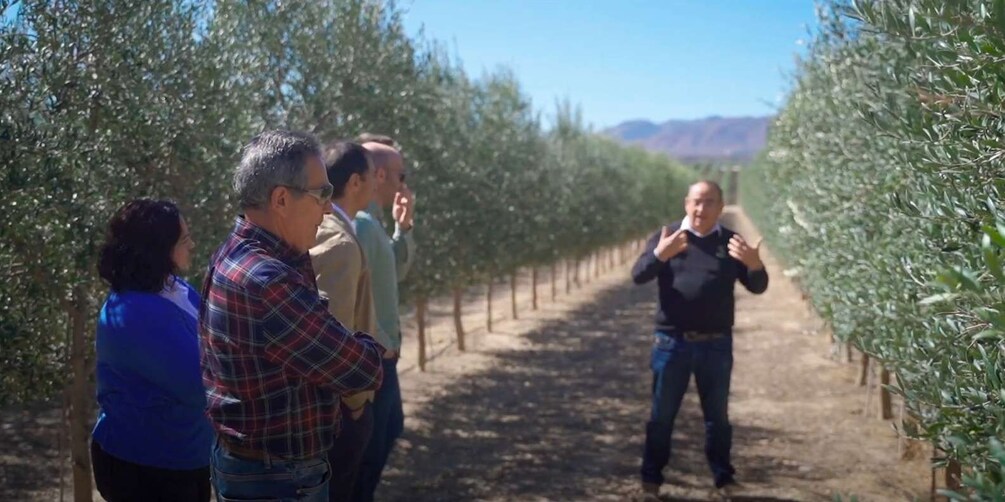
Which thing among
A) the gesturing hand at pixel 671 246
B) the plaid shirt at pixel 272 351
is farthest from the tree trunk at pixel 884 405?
the plaid shirt at pixel 272 351

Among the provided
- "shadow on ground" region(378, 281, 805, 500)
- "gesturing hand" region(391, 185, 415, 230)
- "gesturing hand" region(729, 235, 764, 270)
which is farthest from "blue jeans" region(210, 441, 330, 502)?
"shadow on ground" region(378, 281, 805, 500)

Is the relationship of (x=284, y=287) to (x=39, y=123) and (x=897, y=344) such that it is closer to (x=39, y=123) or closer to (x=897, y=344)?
(x=39, y=123)

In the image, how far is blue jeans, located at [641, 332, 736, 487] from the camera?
6.27 metres

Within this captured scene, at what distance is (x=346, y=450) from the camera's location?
12.6 feet

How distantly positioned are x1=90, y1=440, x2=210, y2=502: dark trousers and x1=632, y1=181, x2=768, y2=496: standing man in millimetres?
3571

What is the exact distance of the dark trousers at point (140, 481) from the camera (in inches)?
136

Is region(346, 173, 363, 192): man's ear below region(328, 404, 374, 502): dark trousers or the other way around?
the other way around

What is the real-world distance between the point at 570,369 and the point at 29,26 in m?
10.2

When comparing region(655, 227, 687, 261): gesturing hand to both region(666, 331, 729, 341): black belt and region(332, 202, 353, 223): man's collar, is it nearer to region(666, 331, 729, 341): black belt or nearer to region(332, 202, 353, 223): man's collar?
region(666, 331, 729, 341): black belt

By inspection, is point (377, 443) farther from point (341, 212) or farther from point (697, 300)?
point (697, 300)

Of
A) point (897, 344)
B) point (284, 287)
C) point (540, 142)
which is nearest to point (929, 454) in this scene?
point (897, 344)

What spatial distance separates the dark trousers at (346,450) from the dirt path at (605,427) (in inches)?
130

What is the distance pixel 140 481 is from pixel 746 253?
13.3ft

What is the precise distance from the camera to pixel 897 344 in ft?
16.7
